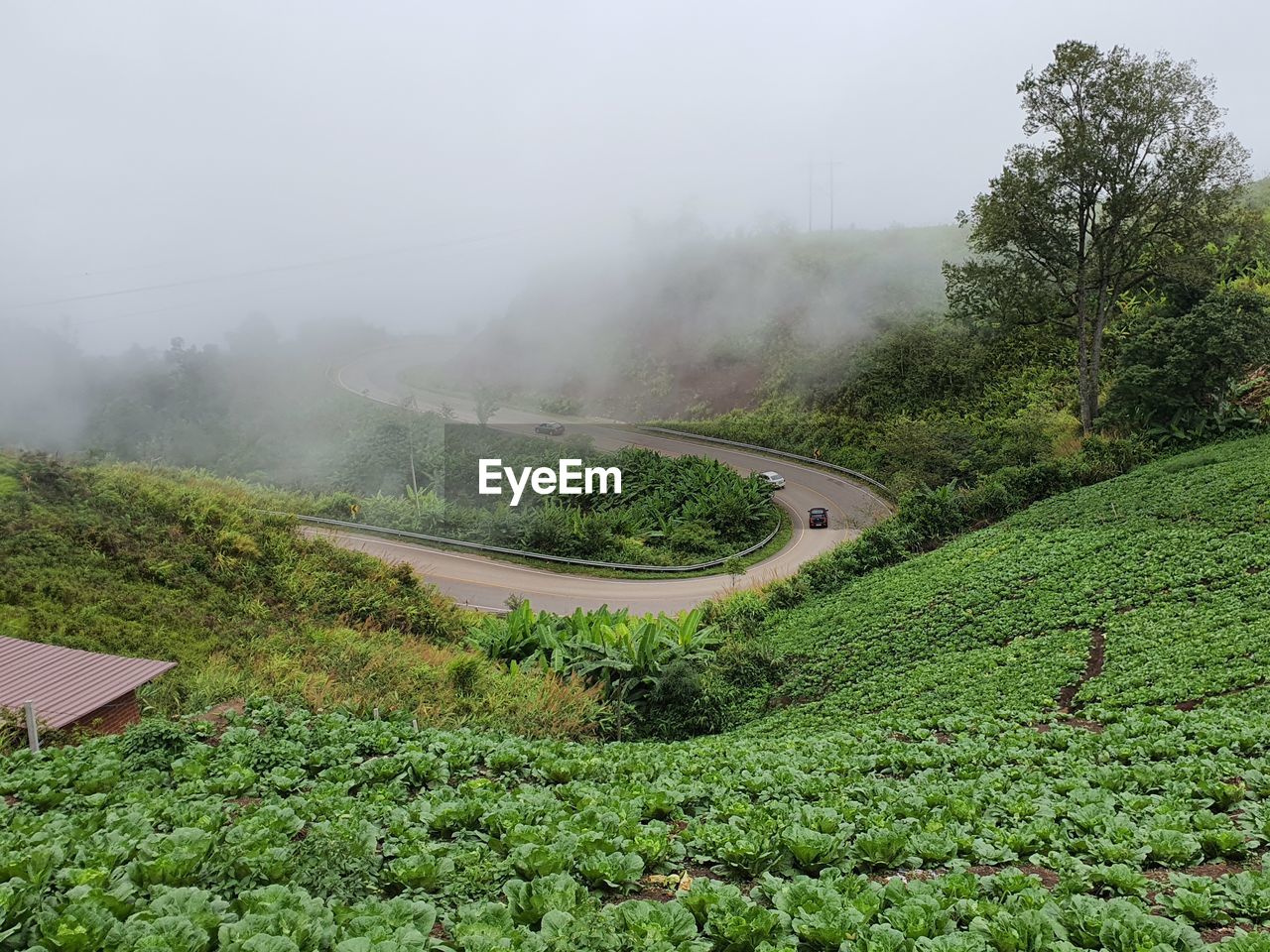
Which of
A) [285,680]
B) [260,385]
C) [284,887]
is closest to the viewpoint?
[284,887]

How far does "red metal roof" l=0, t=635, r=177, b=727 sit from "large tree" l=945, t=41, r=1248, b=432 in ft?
75.9

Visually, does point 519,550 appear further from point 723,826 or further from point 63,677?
point 723,826

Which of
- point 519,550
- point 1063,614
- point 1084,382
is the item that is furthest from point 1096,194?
point 519,550

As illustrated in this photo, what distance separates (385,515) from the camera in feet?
92.7

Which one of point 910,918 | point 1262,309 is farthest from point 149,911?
point 1262,309

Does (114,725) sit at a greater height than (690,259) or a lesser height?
lesser

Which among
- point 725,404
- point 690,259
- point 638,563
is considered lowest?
point 638,563

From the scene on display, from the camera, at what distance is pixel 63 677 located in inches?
323

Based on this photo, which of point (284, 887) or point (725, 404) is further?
point (725, 404)

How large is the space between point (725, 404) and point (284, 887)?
4085cm

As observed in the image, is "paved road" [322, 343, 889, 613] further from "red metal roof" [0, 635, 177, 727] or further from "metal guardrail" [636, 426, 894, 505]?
"red metal roof" [0, 635, 177, 727]

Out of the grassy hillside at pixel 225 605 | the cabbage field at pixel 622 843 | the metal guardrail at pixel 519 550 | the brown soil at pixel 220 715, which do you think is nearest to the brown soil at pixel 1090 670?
the cabbage field at pixel 622 843

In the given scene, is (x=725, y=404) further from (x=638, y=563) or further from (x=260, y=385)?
(x=260, y=385)

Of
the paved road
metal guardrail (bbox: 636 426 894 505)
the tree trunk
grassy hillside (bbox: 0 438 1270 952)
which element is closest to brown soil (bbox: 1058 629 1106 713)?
grassy hillside (bbox: 0 438 1270 952)
